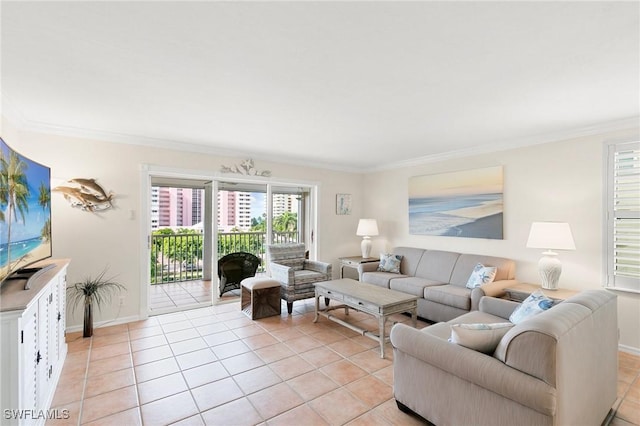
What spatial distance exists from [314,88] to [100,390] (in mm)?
3000

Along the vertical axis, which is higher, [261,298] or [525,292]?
[525,292]

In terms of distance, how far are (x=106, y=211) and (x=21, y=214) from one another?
1.86m

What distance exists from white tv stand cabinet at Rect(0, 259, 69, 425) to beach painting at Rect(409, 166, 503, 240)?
4.75 metres

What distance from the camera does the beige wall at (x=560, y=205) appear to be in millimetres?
3283

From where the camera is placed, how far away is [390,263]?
4.91 metres

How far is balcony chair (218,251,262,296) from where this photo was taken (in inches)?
192

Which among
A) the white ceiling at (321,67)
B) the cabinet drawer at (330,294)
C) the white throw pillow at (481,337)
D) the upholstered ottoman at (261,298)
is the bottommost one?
the upholstered ottoman at (261,298)

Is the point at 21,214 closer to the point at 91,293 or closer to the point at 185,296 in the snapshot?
the point at 91,293

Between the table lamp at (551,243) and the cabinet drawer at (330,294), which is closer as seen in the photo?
the table lamp at (551,243)

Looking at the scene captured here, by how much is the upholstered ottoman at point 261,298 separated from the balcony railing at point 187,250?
1.27m

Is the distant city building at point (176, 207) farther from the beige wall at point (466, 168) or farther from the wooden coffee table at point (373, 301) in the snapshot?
the wooden coffee table at point (373, 301)

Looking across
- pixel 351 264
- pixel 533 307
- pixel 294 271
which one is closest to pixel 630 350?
pixel 533 307

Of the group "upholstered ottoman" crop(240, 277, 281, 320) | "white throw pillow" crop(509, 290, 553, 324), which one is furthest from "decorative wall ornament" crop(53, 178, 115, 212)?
"white throw pillow" crop(509, 290, 553, 324)

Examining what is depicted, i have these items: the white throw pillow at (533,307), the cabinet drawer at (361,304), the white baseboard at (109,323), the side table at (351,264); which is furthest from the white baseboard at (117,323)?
the side table at (351,264)
